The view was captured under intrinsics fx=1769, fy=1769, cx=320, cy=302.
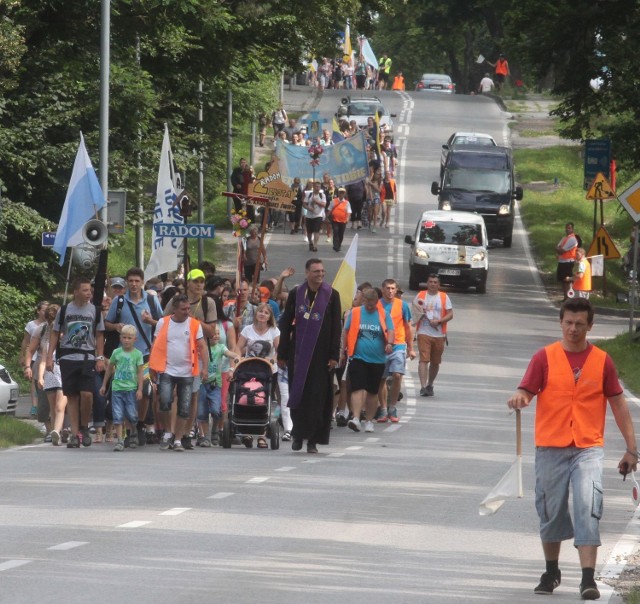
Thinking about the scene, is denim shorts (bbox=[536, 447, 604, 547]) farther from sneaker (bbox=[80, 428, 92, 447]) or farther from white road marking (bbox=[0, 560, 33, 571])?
Result: sneaker (bbox=[80, 428, 92, 447])

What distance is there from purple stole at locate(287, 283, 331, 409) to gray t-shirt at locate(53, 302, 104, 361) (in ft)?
7.89

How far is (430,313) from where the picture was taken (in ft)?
85.9

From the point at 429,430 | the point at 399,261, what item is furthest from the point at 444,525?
the point at 399,261

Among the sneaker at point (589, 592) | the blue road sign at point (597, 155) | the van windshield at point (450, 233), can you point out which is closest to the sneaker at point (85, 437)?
the sneaker at point (589, 592)

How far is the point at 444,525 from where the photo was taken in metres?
12.0

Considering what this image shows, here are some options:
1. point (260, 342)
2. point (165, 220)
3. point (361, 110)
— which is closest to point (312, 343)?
point (260, 342)

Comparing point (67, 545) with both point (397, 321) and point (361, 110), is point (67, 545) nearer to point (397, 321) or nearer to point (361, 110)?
point (397, 321)

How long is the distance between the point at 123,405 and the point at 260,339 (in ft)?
5.28

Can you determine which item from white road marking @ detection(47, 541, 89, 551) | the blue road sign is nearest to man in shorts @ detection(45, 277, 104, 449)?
white road marking @ detection(47, 541, 89, 551)

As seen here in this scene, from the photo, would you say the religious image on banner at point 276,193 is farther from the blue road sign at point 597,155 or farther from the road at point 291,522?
the blue road sign at point 597,155

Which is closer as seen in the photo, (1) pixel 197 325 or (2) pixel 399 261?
(1) pixel 197 325

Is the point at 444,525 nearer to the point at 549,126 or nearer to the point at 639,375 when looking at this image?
the point at 639,375

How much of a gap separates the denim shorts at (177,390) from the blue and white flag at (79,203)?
6.28 meters

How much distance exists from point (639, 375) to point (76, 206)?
9808 millimetres
